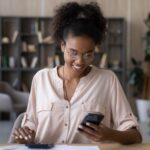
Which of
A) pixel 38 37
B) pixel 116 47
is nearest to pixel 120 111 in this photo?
pixel 38 37

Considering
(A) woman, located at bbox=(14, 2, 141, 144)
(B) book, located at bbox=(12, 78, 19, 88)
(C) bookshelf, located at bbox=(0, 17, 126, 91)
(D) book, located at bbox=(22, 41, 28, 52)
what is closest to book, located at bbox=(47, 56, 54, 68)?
(C) bookshelf, located at bbox=(0, 17, 126, 91)

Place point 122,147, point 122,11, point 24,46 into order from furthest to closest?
point 122,11 < point 24,46 < point 122,147

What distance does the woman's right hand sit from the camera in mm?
1750

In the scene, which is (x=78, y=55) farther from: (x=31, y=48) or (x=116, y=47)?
(x=116, y=47)

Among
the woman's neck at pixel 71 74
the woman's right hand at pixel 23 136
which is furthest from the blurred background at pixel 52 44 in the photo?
the woman's right hand at pixel 23 136

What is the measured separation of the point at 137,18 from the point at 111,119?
5.63 metres

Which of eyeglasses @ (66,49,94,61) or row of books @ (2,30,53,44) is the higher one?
eyeglasses @ (66,49,94,61)

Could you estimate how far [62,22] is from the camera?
6.30 ft

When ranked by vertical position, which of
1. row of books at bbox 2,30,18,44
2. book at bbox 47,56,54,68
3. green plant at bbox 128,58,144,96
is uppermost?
row of books at bbox 2,30,18,44

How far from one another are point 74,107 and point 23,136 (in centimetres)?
29

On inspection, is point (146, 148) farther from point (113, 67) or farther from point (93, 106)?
point (113, 67)

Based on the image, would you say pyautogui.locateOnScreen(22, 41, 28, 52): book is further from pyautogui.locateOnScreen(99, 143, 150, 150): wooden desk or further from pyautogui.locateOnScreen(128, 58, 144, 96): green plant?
pyautogui.locateOnScreen(99, 143, 150, 150): wooden desk

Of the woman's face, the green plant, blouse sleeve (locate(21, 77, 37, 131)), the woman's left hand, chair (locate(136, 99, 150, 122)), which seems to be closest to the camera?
the woman's left hand

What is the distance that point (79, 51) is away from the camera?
1776 mm
